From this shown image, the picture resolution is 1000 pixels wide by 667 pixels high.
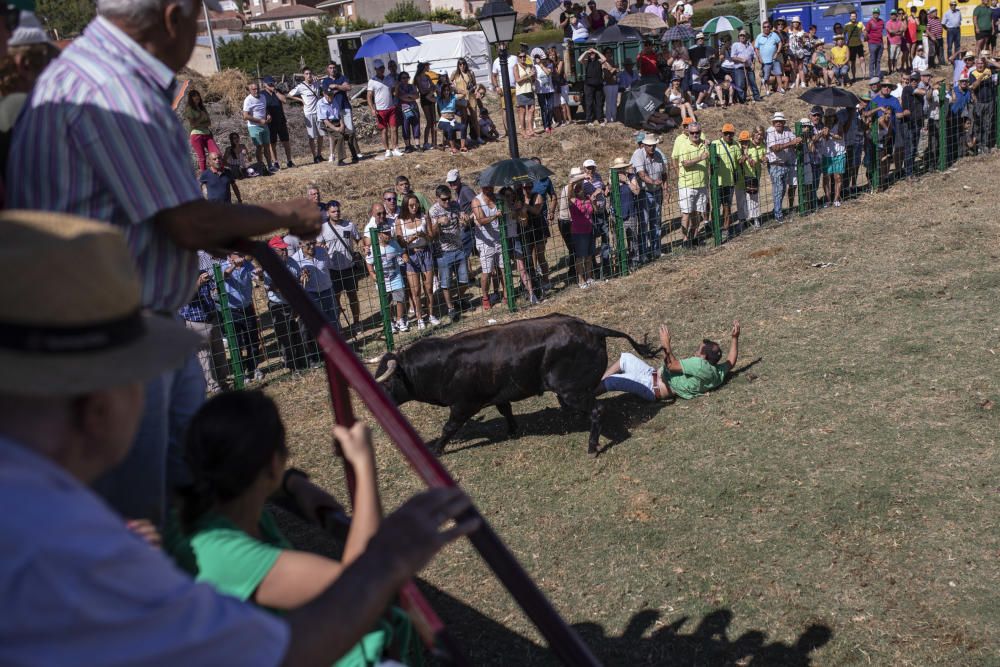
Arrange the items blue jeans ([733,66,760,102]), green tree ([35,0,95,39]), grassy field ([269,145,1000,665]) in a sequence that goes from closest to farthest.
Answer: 1. grassy field ([269,145,1000,665])
2. blue jeans ([733,66,760,102])
3. green tree ([35,0,95,39])

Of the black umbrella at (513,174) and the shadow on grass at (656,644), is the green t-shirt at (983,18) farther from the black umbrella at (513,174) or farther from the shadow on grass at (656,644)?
the shadow on grass at (656,644)

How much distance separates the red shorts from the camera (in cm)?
1802

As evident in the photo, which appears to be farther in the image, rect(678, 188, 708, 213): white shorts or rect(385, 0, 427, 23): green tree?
rect(385, 0, 427, 23): green tree

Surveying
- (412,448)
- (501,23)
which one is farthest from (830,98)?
(412,448)

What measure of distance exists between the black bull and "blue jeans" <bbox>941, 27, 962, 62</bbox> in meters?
22.3

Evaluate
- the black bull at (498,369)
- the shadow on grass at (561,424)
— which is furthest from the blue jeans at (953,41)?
the black bull at (498,369)

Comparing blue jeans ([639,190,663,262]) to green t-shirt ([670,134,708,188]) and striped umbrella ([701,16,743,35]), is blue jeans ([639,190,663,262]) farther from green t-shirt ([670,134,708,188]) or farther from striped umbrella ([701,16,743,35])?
striped umbrella ([701,16,743,35])

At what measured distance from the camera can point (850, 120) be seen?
48.4 feet

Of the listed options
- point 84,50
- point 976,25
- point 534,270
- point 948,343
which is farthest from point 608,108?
point 84,50

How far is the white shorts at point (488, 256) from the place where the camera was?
38.4 feet

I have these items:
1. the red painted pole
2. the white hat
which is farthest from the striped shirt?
the white hat

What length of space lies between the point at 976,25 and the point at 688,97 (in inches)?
373

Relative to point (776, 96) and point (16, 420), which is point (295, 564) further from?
point (776, 96)

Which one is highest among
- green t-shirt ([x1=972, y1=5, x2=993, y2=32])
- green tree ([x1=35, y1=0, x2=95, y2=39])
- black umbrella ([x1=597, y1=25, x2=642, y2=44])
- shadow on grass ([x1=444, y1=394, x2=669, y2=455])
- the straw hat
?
green tree ([x1=35, y1=0, x2=95, y2=39])
